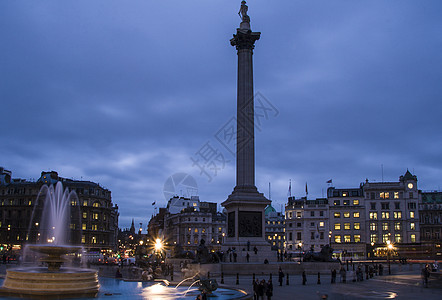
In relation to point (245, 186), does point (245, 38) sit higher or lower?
higher

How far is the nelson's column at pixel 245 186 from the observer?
49.3 meters

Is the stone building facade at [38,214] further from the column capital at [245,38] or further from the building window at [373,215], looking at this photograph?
the building window at [373,215]

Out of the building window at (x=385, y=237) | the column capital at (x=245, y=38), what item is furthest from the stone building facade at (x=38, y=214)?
the building window at (x=385, y=237)

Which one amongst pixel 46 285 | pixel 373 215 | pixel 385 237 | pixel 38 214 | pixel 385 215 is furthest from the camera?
pixel 373 215

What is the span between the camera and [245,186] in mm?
52312

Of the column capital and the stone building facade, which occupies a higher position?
the column capital

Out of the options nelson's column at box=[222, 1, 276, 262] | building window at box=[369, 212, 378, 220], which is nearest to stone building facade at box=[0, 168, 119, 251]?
nelson's column at box=[222, 1, 276, 262]

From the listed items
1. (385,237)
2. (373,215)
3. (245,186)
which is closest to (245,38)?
(245,186)

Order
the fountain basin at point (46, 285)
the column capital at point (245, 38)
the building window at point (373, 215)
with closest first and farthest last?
the fountain basin at point (46, 285)
the column capital at point (245, 38)
the building window at point (373, 215)

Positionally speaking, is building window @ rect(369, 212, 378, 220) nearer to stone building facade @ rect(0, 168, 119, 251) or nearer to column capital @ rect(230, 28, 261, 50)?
column capital @ rect(230, 28, 261, 50)

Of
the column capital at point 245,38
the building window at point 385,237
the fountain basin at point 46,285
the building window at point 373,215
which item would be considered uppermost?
the column capital at point 245,38

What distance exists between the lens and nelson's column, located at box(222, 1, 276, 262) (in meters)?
49.3

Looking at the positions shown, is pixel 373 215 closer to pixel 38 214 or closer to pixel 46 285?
pixel 38 214

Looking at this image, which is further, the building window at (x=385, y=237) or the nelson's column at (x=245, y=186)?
the building window at (x=385, y=237)
